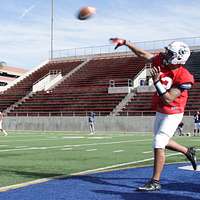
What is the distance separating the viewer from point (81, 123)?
3869 cm

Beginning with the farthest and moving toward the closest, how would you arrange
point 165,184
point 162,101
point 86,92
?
point 86,92
point 165,184
point 162,101

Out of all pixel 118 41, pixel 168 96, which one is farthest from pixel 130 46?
pixel 168 96

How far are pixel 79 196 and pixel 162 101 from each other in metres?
1.61

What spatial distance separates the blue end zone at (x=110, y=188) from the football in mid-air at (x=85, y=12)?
101 inches

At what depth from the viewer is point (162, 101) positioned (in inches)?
247

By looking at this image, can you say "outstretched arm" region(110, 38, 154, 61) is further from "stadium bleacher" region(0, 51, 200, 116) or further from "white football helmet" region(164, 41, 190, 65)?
"stadium bleacher" region(0, 51, 200, 116)

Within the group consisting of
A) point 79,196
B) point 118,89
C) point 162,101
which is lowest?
point 79,196

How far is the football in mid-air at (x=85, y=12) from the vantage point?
8.04 meters

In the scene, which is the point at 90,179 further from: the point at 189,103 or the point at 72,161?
the point at 189,103

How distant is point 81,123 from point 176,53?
32638mm

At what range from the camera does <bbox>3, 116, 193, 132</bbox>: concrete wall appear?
3559 cm

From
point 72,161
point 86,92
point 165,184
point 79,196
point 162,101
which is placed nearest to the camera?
point 79,196

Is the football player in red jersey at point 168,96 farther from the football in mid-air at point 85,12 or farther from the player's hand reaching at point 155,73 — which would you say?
the football in mid-air at point 85,12

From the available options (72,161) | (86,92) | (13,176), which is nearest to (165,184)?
(13,176)
